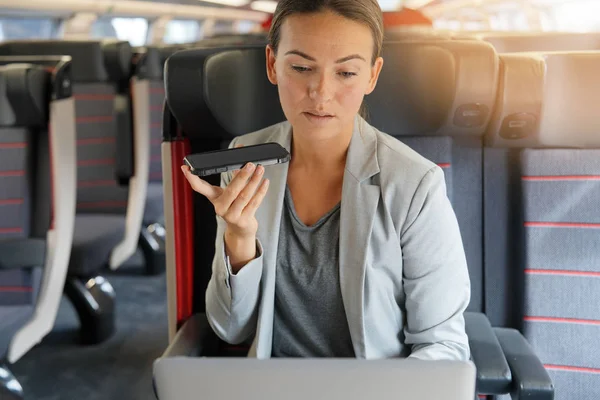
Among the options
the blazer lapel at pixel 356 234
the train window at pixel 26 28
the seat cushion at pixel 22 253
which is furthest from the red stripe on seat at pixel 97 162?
the blazer lapel at pixel 356 234

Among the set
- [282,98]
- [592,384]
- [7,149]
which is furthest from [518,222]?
[7,149]

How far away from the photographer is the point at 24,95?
2.60 m

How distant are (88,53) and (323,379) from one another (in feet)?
11.2

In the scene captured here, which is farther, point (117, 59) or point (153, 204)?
point (153, 204)

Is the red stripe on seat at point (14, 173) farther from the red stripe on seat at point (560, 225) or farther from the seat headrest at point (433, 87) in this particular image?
the red stripe on seat at point (560, 225)

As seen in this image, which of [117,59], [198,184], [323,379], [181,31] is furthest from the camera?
[181,31]

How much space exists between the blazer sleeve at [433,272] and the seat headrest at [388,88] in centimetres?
28

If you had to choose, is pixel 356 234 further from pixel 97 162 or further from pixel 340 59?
pixel 97 162

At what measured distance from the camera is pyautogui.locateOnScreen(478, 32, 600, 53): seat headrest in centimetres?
429

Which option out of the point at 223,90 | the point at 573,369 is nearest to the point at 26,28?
the point at 223,90

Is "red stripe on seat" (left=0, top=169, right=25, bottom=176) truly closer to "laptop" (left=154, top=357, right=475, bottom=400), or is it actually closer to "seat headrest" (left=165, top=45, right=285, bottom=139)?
"seat headrest" (left=165, top=45, right=285, bottom=139)

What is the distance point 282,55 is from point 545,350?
1.04 metres

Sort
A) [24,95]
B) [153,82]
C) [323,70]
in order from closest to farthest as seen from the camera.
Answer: [323,70] → [24,95] → [153,82]

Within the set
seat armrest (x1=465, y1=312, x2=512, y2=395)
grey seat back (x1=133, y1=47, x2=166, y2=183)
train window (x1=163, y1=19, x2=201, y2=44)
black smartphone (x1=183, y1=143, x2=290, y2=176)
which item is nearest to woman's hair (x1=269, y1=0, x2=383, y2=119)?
black smartphone (x1=183, y1=143, x2=290, y2=176)
